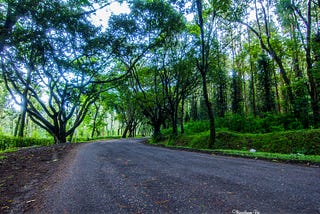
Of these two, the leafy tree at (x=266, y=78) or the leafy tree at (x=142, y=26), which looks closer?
the leafy tree at (x=142, y=26)

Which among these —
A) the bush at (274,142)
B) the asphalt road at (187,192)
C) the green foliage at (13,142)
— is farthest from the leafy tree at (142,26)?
the green foliage at (13,142)

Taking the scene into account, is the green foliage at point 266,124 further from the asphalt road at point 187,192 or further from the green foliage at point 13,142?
the green foliage at point 13,142

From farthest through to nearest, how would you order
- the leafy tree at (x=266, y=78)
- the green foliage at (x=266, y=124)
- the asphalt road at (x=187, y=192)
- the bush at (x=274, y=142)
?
the leafy tree at (x=266, y=78)
the green foliage at (x=266, y=124)
the bush at (x=274, y=142)
the asphalt road at (x=187, y=192)

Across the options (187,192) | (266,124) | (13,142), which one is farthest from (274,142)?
(13,142)

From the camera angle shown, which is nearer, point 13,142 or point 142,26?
point 142,26

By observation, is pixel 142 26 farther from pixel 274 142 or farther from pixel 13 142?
pixel 13 142

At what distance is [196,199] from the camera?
8.84ft

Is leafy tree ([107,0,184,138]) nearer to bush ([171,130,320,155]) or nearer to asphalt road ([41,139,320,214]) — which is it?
bush ([171,130,320,155])

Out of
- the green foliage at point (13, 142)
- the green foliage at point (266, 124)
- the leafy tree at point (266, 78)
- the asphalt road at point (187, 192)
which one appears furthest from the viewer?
the leafy tree at point (266, 78)

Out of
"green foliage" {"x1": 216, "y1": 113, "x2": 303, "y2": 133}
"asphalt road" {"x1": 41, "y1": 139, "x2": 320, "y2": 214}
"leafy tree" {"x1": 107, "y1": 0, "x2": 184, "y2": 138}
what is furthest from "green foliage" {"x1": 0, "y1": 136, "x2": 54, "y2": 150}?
"green foliage" {"x1": 216, "y1": 113, "x2": 303, "y2": 133}

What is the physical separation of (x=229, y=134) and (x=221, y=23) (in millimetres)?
7770

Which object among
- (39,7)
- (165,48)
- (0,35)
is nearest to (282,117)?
(165,48)

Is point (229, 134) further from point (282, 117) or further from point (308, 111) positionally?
point (308, 111)

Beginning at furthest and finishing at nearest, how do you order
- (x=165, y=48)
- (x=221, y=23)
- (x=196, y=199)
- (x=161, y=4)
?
(x=165, y=48), (x=221, y=23), (x=161, y=4), (x=196, y=199)
